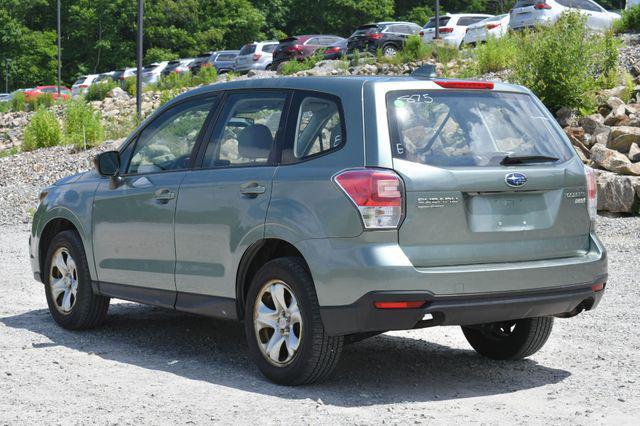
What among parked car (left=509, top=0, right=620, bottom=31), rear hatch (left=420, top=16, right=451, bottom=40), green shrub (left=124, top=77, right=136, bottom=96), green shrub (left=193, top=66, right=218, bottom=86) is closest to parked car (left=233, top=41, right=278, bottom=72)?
green shrub (left=124, top=77, right=136, bottom=96)

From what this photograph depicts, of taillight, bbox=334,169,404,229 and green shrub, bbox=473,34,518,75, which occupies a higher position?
taillight, bbox=334,169,404,229

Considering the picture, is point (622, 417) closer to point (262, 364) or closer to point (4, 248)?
point (262, 364)

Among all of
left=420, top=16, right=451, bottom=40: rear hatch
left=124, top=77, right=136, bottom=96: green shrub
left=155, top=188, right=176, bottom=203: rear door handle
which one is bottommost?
left=124, top=77, right=136, bottom=96: green shrub

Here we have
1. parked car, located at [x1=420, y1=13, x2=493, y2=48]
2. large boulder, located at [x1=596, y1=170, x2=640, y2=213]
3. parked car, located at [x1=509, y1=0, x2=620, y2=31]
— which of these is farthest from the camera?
parked car, located at [x1=420, y1=13, x2=493, y2=48]

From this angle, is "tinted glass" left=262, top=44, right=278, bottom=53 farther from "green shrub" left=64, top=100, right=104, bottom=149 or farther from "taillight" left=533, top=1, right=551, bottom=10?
"green shrub" left=64, top=100, right=104, bottom=149

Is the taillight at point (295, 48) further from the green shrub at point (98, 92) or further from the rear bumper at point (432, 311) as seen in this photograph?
the rear bumper at point (432, 311)

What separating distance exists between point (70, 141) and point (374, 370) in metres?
20.3

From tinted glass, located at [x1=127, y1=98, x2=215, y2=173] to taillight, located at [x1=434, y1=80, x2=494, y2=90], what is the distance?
1.70m

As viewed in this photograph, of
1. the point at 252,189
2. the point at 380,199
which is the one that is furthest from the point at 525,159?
the point at 252,189

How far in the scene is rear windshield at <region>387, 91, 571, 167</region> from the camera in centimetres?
595

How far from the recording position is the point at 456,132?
605 cm

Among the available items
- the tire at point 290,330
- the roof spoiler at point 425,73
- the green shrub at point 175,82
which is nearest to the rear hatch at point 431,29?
the green shrub at point 175,82

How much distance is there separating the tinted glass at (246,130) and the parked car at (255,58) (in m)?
36.8

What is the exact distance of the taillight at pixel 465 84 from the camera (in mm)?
6234
